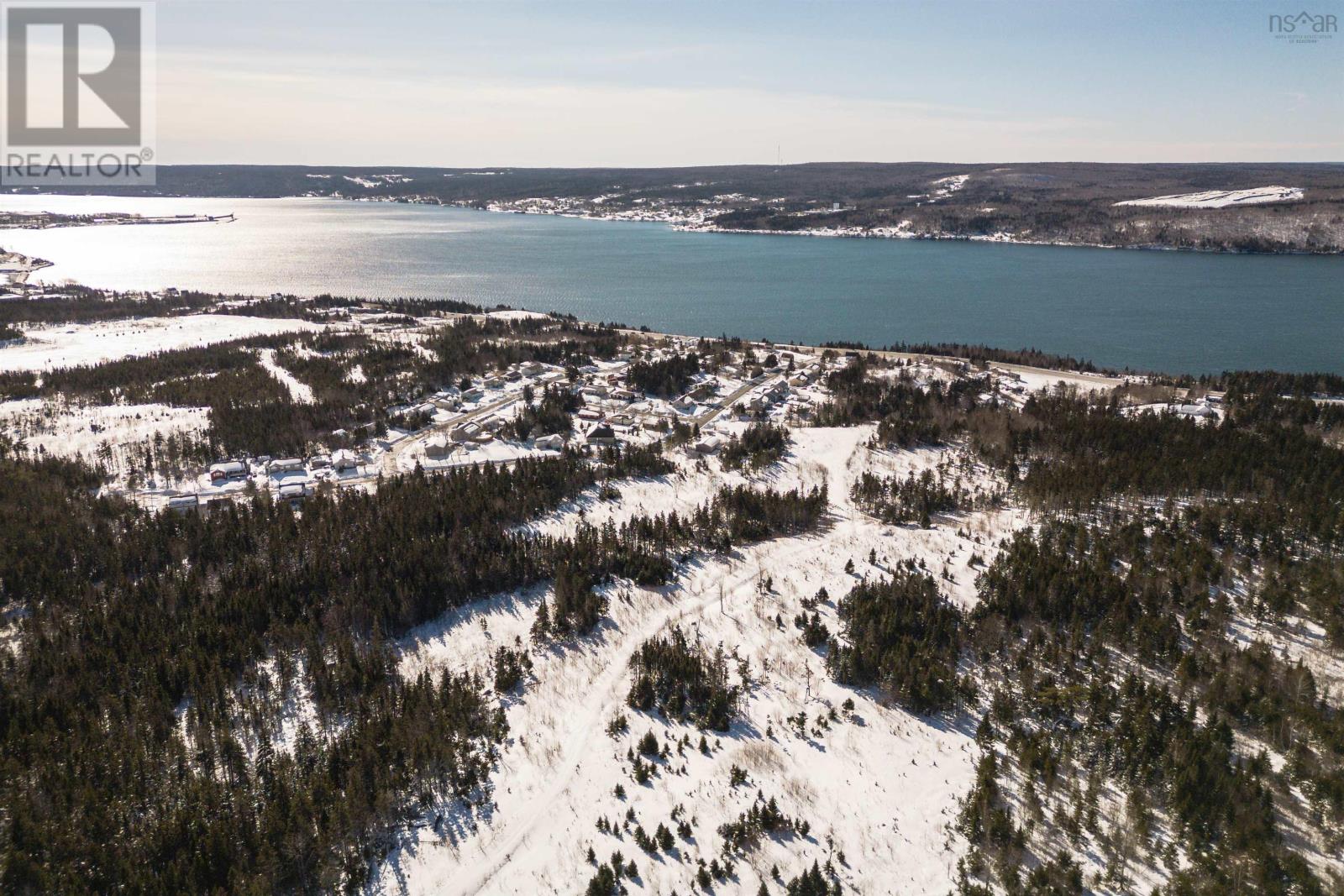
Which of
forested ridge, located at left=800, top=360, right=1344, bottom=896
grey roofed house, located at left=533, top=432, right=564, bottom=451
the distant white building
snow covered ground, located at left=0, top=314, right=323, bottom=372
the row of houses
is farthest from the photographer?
snow covered ground, located at left=0, top=314, right=323, bottom=372

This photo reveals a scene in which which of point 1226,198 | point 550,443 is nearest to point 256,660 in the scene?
point 550,443

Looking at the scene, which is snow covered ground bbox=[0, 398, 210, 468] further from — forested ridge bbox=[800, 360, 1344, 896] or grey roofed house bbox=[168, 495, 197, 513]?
forested ridge bbox=[800, 360, 1344, 896]

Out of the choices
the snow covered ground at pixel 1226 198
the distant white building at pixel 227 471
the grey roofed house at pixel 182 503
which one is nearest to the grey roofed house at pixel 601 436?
the distant white building at pixel 227 471

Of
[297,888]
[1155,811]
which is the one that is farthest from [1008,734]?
[297,888]

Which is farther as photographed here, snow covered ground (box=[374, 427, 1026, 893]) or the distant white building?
the distant white building

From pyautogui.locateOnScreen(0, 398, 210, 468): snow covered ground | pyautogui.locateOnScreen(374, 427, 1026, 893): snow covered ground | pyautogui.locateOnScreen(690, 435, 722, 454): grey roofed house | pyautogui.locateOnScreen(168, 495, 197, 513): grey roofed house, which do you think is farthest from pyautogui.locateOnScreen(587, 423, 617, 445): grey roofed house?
pyautogui.locateOnScreen(0, 398, 210, 468): snow covered ground

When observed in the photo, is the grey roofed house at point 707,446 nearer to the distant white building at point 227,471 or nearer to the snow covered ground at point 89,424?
the distant white building at point 227,471
